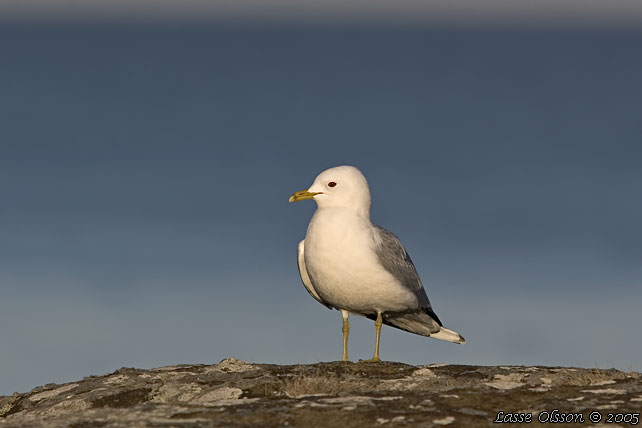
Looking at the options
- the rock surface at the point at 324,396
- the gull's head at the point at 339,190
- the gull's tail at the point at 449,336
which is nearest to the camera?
the rock surface at the point at 324,396

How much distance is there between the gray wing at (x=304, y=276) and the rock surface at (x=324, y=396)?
248cm

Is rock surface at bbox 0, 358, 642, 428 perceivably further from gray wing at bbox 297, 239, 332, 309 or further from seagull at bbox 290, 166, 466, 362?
gray wing at bbox 297, 239, 332, 309

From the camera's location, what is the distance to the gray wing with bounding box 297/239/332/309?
1703 centimetres

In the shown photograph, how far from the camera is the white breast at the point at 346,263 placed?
1559 centimetres

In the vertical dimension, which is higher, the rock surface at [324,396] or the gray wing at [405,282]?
the gray wing at [405,282]

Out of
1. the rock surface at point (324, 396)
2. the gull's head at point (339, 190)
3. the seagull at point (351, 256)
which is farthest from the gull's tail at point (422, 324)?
the rock surface at point (324, 396)

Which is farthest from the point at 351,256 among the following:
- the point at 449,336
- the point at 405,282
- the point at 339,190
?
the point at 449,336

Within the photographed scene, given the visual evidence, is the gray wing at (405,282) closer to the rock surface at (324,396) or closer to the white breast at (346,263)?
the white breast at (346,263)

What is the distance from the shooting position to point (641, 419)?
9977 millimetres

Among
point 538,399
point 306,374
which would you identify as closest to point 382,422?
point 538,399

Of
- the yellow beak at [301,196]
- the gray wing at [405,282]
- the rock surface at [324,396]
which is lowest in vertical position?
the rock surface at [324,396]

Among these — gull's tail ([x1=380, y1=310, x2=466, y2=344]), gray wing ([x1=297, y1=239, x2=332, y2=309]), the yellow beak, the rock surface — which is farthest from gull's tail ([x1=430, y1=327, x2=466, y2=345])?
the yellow beak

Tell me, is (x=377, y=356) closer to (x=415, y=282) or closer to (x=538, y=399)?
(x=415, y=282)

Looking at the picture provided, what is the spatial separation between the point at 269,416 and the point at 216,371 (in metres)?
5.20
